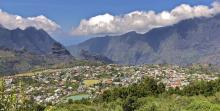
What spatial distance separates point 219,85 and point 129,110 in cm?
3890

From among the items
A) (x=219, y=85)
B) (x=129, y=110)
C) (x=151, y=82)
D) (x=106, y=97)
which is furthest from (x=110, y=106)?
(x=219, y=85)

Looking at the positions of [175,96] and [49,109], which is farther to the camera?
[175,96]

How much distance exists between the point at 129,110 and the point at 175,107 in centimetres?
1458

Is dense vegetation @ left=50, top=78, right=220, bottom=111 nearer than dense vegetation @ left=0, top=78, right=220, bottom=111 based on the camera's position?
No

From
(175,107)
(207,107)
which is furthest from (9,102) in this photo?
(175,107)

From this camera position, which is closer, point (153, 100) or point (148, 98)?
point (153, 100)

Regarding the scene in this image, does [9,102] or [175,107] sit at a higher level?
[9,102]

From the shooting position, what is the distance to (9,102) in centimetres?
1296

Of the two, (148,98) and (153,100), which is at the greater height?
(148,98)

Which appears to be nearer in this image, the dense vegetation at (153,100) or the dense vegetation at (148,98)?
the dense vegetation at (153,100)

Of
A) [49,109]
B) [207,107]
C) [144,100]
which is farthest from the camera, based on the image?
[144,100]

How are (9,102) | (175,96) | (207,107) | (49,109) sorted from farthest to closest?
Result: (175,96)
(207,107)
(9,102)
(49,109)

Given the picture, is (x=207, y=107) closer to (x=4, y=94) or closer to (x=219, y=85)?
(x=219, y=85)

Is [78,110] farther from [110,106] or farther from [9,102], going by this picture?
Result: [9,102]
